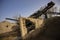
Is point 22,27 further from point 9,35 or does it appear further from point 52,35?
point 52,35

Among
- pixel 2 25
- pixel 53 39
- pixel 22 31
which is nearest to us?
pixel 53 39

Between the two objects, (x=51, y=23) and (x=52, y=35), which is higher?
(x=51, y=23)

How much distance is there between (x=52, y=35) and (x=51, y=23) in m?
0.36

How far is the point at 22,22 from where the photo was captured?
41.8ft

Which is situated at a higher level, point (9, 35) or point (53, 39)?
point (53, 39)

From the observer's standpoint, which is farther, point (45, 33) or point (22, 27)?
point (22, 27)

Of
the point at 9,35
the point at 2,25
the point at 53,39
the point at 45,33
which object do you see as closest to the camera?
the point at 53,39

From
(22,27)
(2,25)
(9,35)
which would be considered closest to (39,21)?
(22,27)

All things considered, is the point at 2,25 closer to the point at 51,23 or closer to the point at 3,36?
the point at 3,36

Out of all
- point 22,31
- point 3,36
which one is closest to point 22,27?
point 22,31

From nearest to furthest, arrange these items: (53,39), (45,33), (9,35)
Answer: (53,39), (45,33), (9,35)

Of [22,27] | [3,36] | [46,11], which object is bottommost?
[3,36]

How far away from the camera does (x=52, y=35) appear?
2.41 meters

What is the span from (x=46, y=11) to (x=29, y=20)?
259 cm
